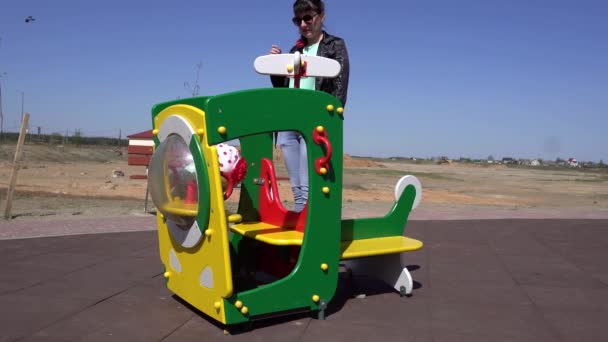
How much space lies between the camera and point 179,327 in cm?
356

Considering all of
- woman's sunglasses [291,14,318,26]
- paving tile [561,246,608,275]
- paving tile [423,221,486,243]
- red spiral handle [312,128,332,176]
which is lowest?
paving tile [423,221,486,243]

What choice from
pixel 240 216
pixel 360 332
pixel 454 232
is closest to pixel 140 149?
pixel 454 232

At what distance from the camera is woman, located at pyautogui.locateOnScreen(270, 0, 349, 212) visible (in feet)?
14.1

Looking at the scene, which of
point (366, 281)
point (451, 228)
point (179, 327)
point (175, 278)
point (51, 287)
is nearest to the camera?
point (179, 327)

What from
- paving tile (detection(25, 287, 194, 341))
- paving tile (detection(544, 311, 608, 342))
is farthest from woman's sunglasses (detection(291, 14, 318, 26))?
paving tile (detection(544, 311, 608, 342))

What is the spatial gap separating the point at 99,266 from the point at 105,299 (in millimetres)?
1295

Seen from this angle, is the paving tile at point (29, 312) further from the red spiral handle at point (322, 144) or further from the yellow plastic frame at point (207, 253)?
the red spiral handle at point (322, 144)

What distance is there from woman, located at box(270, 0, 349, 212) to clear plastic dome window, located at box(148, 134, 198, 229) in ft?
3.54

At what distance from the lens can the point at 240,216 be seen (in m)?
3.55

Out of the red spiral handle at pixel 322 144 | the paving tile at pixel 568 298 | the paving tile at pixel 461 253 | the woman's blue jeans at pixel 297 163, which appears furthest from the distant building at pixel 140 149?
the paving tile at pixel 568 298

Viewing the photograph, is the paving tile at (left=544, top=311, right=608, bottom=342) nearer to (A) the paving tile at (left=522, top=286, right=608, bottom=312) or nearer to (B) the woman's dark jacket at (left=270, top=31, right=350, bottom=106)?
(A) the paving tile at (left=522, top=286, right=608, bottom=312)

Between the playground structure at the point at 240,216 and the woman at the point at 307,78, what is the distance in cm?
31

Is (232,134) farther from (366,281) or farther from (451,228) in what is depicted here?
(451,228)

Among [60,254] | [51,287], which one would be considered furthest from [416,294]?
[60,254]
